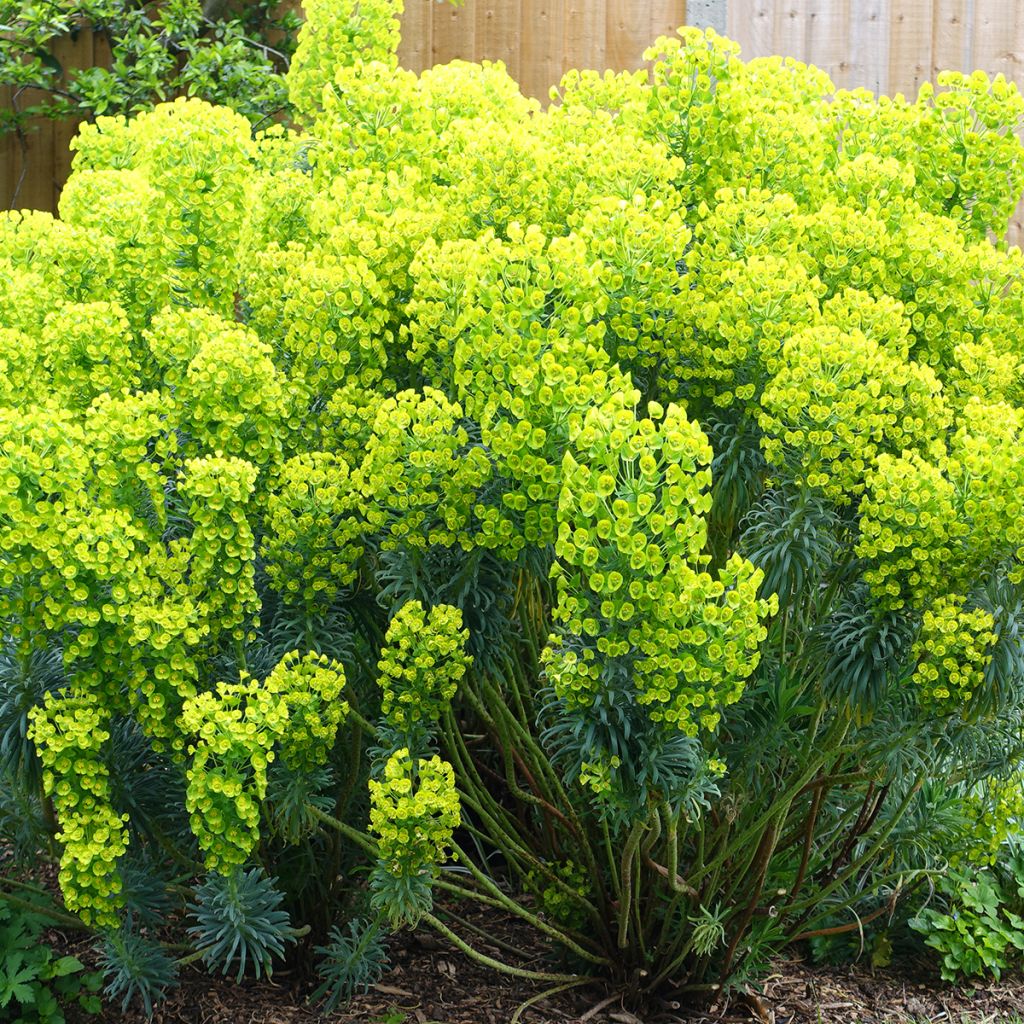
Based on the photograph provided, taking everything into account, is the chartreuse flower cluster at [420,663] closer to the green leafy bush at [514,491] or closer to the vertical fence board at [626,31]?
the green leafy bush at [514,491]

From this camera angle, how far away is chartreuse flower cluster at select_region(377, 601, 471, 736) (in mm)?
2617

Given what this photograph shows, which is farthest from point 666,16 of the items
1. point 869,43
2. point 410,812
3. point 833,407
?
point 410,812

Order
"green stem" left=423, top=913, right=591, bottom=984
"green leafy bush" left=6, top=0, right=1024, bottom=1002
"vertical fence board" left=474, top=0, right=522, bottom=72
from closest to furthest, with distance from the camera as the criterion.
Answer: "green leafy bush" left=6, top=0, right=1024, bottom=1002
"green stem" left=423, top=913, right=591, bottom=984
"vertical fence board" left=474, top=0, right=522, bottom=72

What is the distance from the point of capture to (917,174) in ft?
10.9

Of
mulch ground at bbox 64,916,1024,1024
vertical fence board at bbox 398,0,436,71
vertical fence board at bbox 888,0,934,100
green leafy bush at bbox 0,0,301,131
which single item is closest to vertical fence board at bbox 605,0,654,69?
vertical fence board at bbox 398,0,436,71

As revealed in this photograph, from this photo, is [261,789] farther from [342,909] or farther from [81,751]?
[342,909]

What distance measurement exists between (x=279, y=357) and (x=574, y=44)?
4902 millimetres

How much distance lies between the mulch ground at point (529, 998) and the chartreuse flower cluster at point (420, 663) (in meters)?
0.97

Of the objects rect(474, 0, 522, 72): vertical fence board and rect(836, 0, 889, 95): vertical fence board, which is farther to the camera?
rect(474, 0, 522, 72): vertical fence board

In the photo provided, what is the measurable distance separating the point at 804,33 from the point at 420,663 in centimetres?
571

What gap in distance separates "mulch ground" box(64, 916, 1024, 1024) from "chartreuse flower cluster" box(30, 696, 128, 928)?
71cm

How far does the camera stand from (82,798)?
2.74m

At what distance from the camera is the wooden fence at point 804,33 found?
7070 mm

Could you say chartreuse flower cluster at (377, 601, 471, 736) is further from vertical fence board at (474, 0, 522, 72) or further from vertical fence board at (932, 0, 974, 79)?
vertical fence board at (932, 0, 974, 79)
